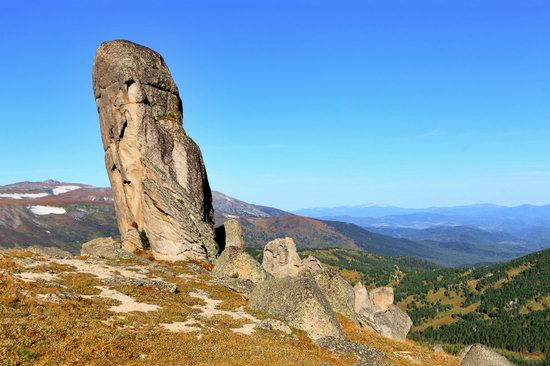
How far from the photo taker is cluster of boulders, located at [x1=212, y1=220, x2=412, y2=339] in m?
33.8

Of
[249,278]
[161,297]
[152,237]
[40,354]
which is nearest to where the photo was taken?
[40,354]

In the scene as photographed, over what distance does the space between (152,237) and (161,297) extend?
26.2m

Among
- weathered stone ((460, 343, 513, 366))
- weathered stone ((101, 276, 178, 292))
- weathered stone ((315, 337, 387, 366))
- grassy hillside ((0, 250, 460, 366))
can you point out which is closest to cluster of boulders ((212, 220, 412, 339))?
weathered stone ((315, 337, 387, 366))

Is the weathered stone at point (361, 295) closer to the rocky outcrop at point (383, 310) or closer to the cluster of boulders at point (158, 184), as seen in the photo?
the rocky outcrop at point (383, 310)

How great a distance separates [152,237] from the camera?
6050 centimetres

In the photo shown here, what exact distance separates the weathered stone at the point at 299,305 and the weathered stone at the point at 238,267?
10918 mm

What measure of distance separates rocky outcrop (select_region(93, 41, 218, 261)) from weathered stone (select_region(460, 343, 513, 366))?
38783 mm

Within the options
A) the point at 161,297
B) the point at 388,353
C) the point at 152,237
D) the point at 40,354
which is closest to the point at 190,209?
the point at 152,237

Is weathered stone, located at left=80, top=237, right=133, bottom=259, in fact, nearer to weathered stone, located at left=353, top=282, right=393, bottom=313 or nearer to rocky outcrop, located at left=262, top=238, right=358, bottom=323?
rocky outcrop, located at left=262, top=238, right=358, bottom=323

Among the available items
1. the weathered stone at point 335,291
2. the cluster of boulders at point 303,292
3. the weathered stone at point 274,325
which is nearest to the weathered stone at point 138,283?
the cluster of boulders at point 303,292

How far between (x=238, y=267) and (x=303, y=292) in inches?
635

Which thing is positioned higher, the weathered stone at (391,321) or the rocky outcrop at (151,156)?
the rocky outcrop at (151,156)

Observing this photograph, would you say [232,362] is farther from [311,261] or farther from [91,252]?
[91,252]

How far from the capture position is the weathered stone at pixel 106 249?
187 feet
